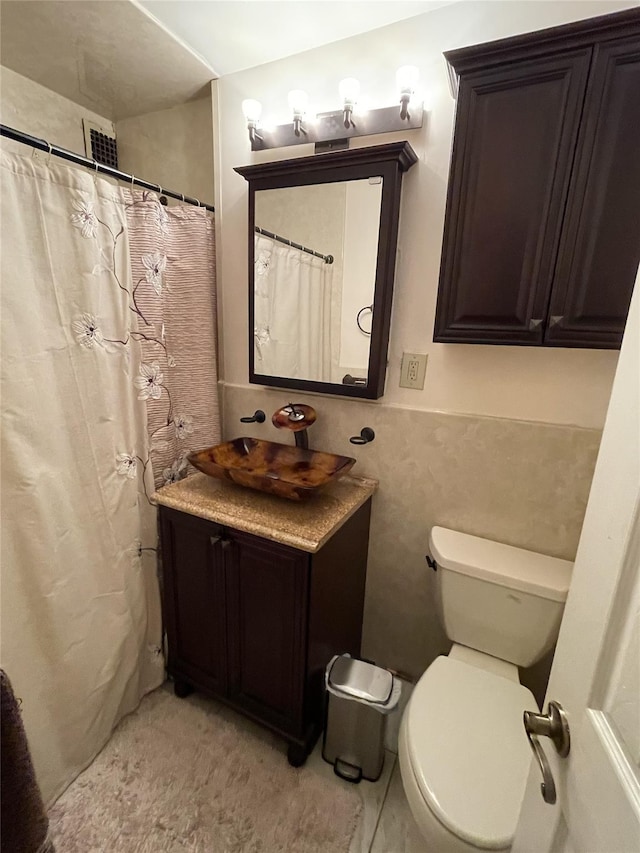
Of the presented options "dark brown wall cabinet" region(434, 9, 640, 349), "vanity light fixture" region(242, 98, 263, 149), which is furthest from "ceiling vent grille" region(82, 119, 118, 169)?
"dark brown wall cabinet" region(434, 9, 640, 349)

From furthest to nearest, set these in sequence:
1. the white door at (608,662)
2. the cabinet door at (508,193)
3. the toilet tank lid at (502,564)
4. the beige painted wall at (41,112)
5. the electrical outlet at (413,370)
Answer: the beige painted wall at (41,112)
the electrical outlet at (413,370)
the toilet tank lid at (502,564)
the cabinet door at (508,193)
the white door at (608,662)

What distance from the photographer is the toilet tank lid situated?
1.16 m

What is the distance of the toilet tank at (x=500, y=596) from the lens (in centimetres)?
116

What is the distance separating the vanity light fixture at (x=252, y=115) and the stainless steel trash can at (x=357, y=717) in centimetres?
200

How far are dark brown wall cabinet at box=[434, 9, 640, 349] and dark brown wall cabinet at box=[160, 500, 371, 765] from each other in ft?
2.89

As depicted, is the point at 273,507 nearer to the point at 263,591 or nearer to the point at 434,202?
the point at 263,591

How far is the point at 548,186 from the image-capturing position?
3.29 feet

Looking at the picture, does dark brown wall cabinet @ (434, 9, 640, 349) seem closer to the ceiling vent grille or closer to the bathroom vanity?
the bathroom vanity

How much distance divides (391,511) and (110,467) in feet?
3.43

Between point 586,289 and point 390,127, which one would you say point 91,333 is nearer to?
point 390,127

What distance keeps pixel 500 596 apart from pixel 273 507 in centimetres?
78

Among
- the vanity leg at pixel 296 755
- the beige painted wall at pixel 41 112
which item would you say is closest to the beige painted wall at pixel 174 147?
the beige painted wall at pixel 41 112

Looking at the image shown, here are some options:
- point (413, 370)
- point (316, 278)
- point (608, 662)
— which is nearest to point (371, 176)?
point (316, 278)

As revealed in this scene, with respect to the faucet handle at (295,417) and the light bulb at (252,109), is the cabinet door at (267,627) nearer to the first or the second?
the faucet handle at (295,417)
